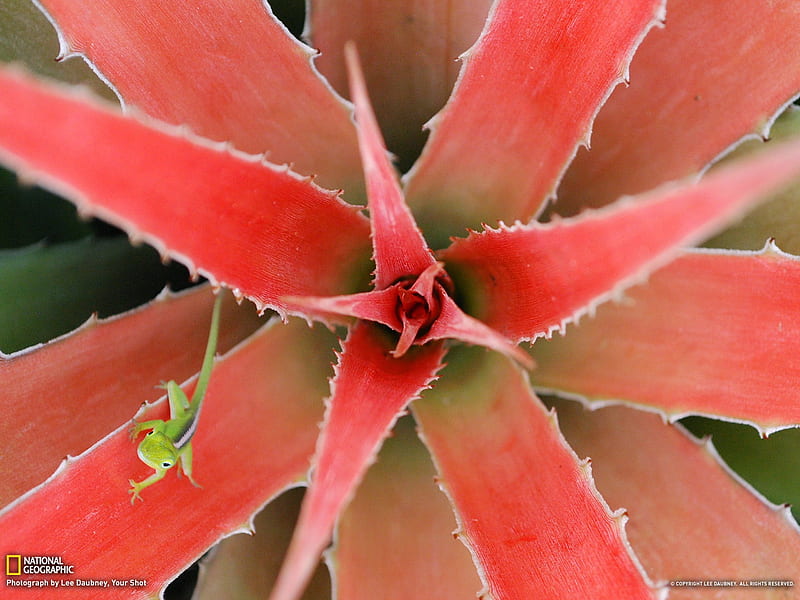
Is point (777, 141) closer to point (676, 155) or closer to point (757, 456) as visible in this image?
point (676, 155)

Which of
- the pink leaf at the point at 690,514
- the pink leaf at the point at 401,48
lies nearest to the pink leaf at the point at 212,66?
the pink leaf at the point at 401,48

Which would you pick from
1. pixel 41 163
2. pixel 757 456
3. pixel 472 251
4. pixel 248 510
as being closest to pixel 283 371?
pixel 248 510

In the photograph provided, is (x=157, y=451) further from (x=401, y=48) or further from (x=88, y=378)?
(x=401, y=48)

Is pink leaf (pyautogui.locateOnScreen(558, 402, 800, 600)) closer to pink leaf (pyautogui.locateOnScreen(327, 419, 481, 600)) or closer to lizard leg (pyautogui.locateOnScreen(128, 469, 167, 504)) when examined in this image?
pink leaf (pyautogui.locateOnScreen(327, 419, 481, 600))

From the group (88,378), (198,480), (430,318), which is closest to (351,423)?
(430,318)

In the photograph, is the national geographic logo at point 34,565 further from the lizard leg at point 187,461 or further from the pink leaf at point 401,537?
the pink leaf at point 401,537

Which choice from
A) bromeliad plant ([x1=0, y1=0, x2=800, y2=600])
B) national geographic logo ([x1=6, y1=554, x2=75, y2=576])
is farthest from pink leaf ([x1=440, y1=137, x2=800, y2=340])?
national geographic logo ([x1=6, y1=554, x2=75, y2=576])

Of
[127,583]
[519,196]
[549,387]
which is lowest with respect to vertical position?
[127,583]
